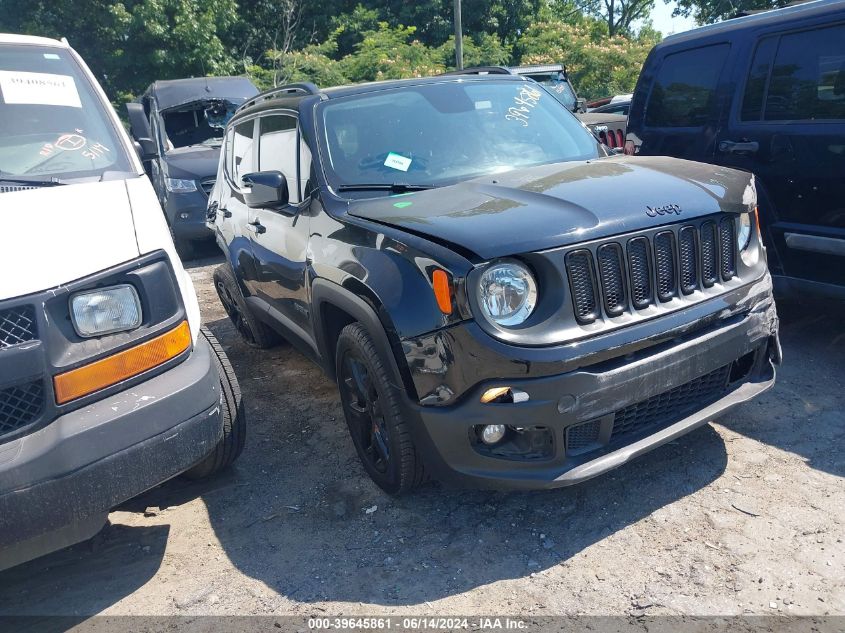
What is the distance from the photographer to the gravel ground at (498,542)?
2559mm

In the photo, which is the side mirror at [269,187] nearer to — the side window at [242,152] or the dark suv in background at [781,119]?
the side window at [242,152]

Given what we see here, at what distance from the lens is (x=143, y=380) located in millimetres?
2555

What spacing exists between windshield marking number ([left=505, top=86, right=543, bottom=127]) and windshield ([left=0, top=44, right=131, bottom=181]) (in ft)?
6.80

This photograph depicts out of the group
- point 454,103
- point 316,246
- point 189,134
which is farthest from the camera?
point 189,134

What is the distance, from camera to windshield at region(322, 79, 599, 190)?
356cm

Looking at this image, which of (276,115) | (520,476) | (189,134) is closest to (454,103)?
(276,115)

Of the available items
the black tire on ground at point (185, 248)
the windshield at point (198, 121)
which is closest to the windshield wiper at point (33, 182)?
the black tire on ground at point (185, 248)

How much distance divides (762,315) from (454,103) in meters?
1.95

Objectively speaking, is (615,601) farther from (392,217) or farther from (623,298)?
(392,217)

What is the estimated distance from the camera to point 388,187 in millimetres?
3441

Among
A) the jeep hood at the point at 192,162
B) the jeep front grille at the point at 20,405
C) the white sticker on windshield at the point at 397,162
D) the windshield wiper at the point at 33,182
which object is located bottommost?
the jeep front grille at the point at 20,405

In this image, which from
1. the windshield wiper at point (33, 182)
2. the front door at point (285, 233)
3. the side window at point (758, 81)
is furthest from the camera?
the side window at point (758, 81)

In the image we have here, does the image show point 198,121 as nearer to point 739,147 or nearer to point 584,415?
point 739,147

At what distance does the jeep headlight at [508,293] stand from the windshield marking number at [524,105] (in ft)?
5.51
